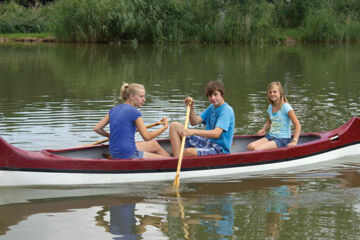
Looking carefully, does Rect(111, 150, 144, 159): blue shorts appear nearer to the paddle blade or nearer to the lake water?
the lake water

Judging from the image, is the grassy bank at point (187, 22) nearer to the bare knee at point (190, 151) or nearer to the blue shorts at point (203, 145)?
the blue shorts at point (203, 145)

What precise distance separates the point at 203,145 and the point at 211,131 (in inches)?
14.3

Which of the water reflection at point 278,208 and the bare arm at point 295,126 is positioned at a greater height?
the bare arm at point 295,126

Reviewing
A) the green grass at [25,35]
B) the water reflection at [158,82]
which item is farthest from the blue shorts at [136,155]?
the green grass at [25,35]

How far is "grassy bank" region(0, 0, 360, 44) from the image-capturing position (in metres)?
29.6

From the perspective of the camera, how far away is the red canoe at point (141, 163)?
719 cm

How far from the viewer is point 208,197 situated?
24.0ft

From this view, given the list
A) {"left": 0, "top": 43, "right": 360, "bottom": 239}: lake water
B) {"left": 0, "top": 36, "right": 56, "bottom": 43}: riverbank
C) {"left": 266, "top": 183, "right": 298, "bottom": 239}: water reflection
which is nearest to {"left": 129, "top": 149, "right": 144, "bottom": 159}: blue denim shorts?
{"left": 0, "top": 43, "right": 360, "bottom": 239}: lake water

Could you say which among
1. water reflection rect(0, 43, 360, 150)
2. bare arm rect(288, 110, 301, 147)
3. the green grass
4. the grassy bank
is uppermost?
the grassy bank

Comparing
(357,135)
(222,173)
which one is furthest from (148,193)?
(357,135)

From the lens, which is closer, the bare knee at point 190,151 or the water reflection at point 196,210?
the water reflection at point 196,210

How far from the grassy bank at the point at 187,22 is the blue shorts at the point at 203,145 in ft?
71.4

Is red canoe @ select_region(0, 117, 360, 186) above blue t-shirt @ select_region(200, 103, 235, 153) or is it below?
below

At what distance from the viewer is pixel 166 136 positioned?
1034 cm
